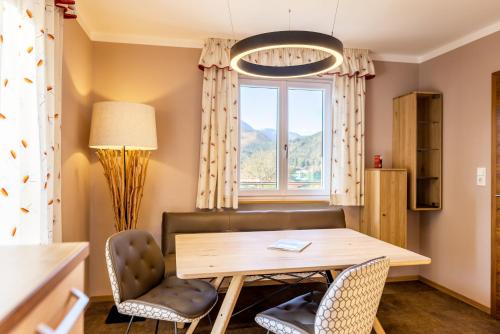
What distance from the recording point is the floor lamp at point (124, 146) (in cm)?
261

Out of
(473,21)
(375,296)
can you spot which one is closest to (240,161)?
(375,296)

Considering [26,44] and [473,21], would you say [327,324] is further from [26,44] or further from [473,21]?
[473,21]

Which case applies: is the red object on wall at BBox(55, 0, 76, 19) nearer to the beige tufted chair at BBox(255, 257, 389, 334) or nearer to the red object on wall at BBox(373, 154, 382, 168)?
the beige tufted chair at BBox(255, 257, 389, 334)

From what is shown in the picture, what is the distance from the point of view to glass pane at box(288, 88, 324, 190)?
11.8 ft

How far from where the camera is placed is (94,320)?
8.83 feet

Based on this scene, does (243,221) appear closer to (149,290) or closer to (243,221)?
(243,221)

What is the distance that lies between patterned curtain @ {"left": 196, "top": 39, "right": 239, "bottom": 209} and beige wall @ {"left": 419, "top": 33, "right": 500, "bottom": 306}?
222cm

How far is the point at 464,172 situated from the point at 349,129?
1.18 m

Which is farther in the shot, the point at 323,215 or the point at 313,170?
the point at 313,170

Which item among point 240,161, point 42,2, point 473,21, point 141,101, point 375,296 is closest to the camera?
point 375,296

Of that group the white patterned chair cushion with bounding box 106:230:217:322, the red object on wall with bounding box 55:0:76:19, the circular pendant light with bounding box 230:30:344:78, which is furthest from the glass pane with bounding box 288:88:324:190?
the red object on wall with bounding box 55:0:76:19

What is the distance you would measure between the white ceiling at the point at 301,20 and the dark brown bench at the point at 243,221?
177 cm

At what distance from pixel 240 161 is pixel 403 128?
1.84 m

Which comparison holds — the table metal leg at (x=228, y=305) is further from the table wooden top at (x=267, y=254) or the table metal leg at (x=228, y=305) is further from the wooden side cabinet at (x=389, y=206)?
the wooden side cabinet at (x=389, y=206)
